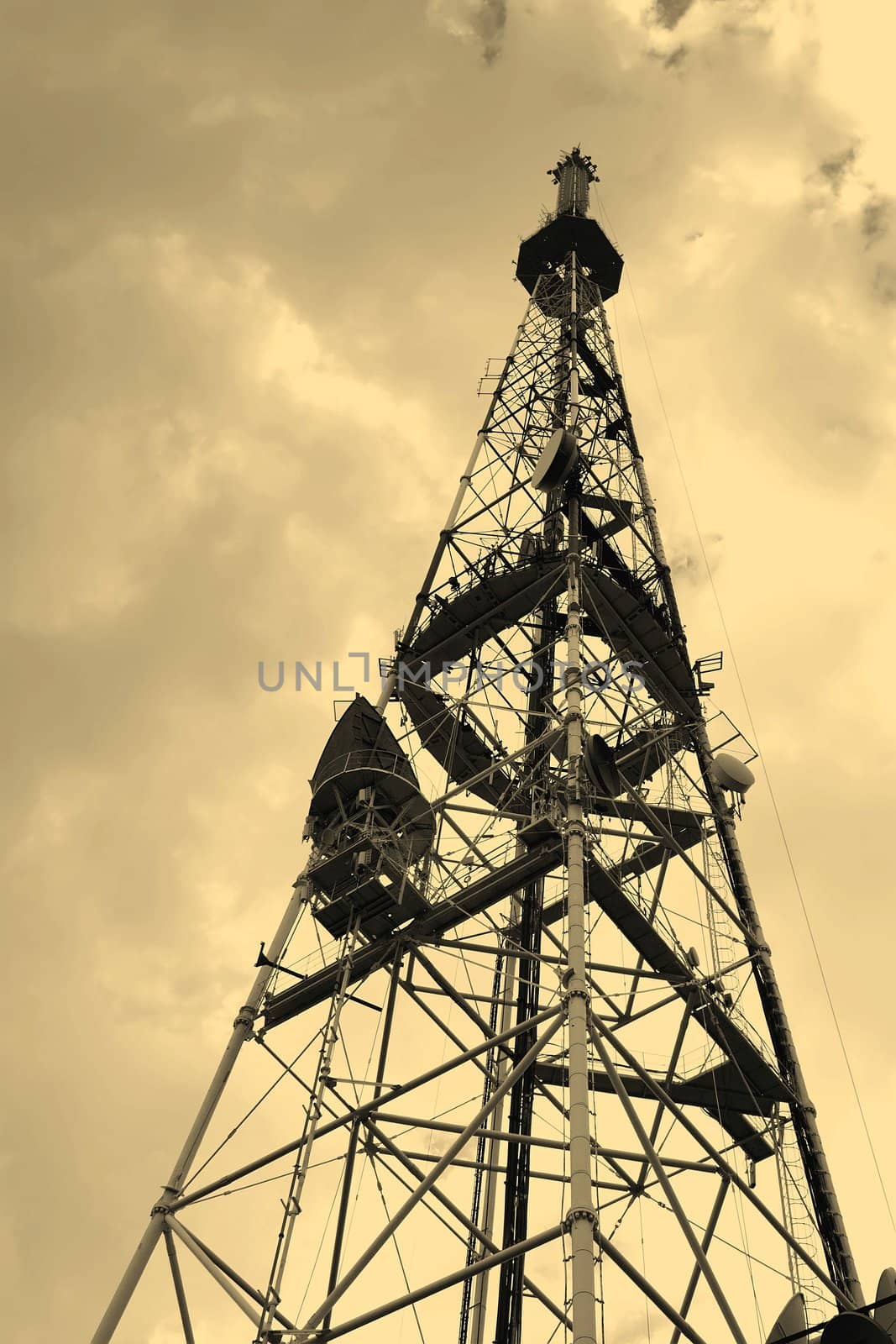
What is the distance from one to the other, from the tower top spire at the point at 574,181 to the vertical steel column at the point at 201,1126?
97.5 feet

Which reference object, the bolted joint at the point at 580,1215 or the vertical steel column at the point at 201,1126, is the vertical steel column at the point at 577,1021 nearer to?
the bolted joint at the point at 580,1215

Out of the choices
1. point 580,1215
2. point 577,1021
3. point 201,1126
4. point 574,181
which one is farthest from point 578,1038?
point 574,181

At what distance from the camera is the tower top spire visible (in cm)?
4338

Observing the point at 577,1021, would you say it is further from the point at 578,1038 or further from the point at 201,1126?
the point at 201,1126

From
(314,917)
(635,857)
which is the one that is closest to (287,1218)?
(314,917)

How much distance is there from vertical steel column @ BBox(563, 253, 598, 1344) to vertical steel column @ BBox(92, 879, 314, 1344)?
5278 millimetres

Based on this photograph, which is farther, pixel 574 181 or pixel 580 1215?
pixel 574 181

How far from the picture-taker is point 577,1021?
55.8ft

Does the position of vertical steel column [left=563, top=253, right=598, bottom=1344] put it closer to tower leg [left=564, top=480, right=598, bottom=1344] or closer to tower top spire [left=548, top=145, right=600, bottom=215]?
tower leg [left=564, top=480, right=598, bottom=1344]

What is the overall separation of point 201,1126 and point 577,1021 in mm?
6228

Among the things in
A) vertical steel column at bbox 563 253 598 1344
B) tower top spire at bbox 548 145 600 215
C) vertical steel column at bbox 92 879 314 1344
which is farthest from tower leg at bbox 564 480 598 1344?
tower top spire at bbox 548 145 600 215

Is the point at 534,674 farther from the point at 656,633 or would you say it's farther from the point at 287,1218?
the point at 287,1218

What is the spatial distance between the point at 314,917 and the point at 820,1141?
9364 millimetres

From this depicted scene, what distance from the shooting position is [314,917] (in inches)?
877
